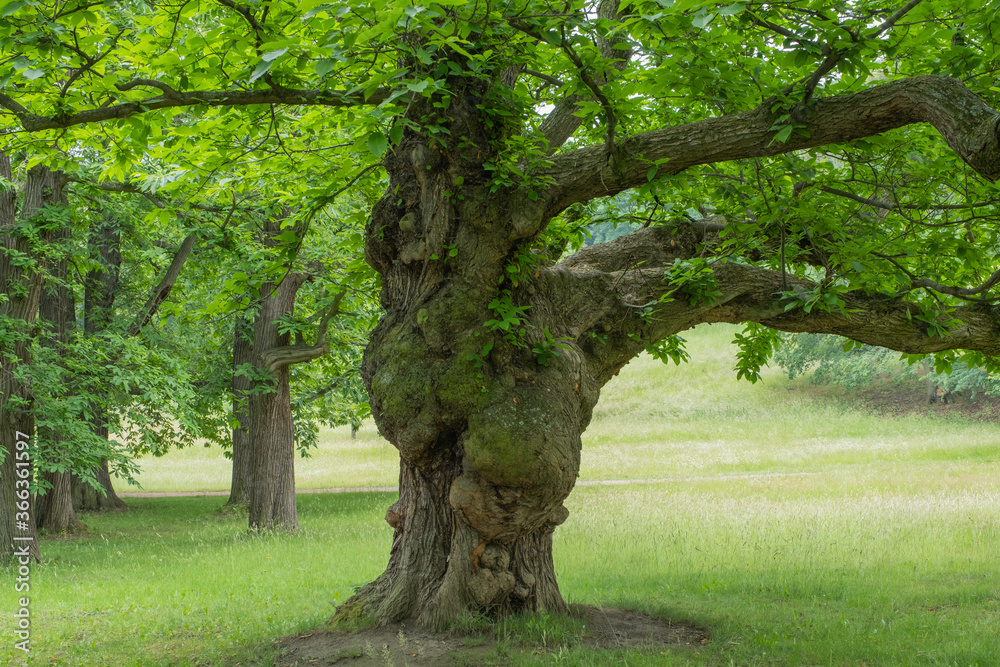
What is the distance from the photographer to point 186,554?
12070 mm

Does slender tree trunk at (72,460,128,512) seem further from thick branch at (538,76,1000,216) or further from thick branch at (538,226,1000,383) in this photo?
thick branch at (538,76,1000,216)

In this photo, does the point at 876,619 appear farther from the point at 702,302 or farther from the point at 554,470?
the point at 554,470

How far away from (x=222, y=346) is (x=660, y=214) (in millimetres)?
12543

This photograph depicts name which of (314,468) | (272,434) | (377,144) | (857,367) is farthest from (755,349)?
(857,367)

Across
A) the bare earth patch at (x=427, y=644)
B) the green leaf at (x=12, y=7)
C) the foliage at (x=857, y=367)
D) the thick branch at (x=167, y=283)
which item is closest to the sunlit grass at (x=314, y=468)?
the thick branch at (x=167, y=283)

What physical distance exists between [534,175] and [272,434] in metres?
10.8

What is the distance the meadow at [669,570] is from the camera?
6.48m

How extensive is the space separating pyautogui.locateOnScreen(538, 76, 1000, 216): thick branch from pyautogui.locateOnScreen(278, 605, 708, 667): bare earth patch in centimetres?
332

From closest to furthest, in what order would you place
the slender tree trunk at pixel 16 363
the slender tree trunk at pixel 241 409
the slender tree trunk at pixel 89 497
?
the slender tree trunk at pixel 16 363 < the slender tree trunk at pixel 241 409 < the slender tree trunk at pixel 89 497

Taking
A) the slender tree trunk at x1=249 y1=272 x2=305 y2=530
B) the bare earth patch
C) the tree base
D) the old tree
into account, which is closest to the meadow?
the bare earth patch

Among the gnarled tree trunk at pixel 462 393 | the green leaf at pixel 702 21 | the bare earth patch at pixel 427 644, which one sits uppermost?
the green leaf at pixel 702 21

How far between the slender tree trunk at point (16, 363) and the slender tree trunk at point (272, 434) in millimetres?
3965

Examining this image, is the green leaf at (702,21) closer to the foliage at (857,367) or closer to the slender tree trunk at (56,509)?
the slender tree trunk at (56,509)

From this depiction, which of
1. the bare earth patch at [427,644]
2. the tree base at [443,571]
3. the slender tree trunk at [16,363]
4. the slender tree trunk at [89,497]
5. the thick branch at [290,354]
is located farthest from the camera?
the slender tree trunk at [89,497]
